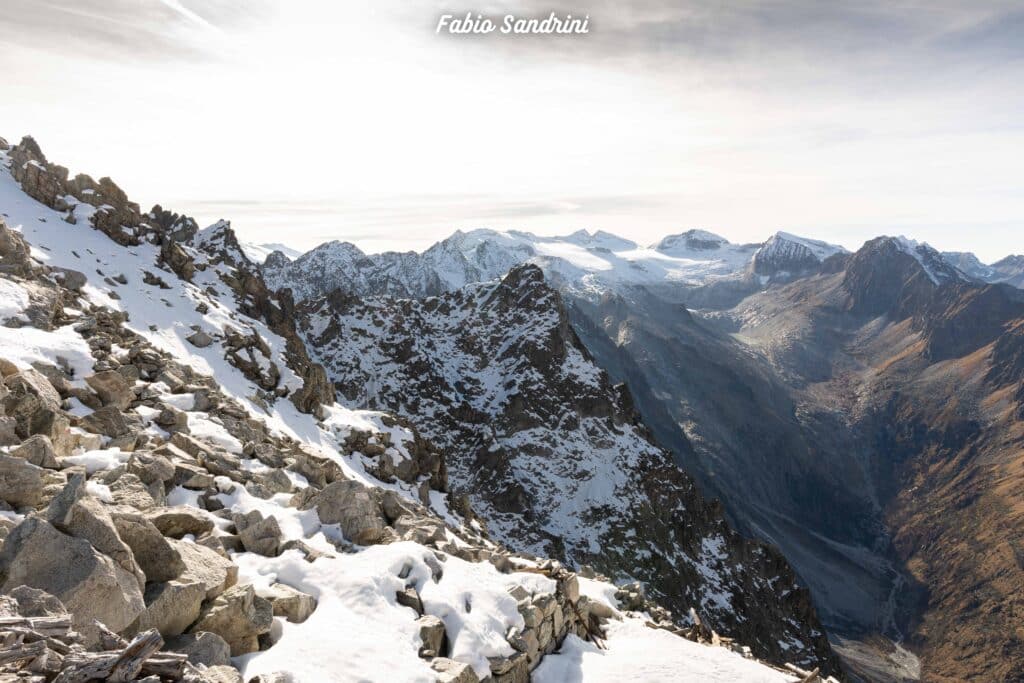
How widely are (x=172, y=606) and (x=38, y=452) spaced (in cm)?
607

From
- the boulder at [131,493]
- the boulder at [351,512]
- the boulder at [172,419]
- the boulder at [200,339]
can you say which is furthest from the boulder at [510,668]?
the boulder at [200,339]

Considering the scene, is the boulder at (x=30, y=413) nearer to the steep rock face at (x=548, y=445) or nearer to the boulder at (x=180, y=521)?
the boulder at (x=180, y=521)

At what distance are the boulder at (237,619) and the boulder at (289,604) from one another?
80 centimetres

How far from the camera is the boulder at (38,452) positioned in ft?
45.0

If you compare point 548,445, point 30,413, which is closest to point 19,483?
point 30,413

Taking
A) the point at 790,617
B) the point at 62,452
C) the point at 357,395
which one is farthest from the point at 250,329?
the point at 790,617

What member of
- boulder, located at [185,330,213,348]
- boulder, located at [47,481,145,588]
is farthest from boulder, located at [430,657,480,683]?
boulder, located at [185,330,213,348]

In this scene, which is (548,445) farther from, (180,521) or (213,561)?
(213,561)

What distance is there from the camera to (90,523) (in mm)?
11008

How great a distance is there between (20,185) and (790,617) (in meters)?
130

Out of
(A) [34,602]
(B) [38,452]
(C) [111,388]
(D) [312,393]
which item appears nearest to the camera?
(A) [34,602]

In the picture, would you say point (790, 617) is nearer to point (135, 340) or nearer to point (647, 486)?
point (647, 486)

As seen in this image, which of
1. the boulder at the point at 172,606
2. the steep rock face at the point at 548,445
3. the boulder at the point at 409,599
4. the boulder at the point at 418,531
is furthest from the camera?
the steep rock face at the point at 548,445

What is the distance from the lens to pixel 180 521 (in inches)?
570
